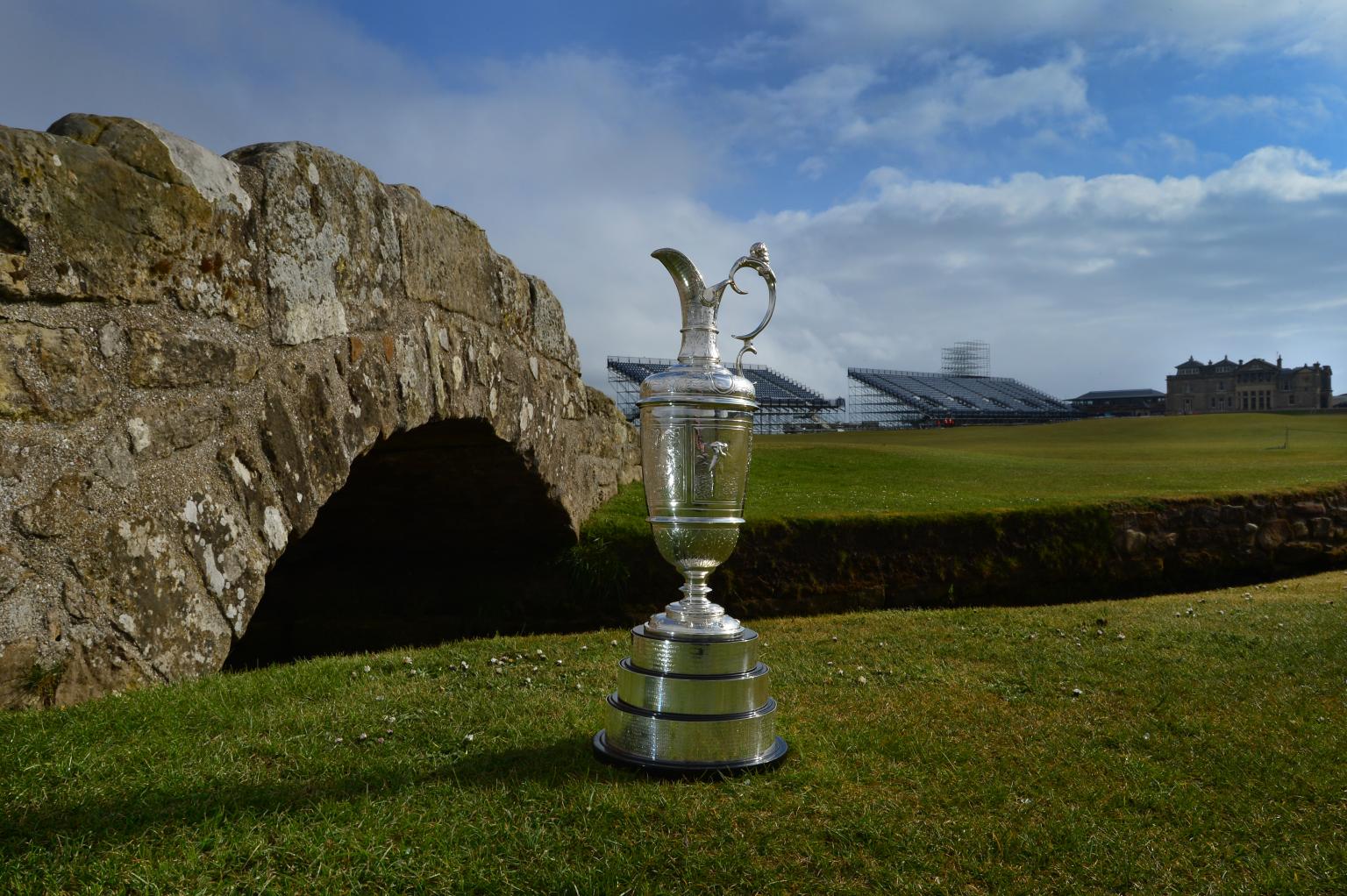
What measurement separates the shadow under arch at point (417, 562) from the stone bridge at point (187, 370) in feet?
2.37

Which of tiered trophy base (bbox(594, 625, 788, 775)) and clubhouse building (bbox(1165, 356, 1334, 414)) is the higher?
clubhouse building (bbox(1165, 356, 1334, 414))

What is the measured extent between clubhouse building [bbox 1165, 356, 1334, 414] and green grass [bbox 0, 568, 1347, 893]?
97.7 meters

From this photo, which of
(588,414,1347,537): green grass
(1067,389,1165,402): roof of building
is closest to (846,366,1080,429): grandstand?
(1067,389,1165,402): roof of building

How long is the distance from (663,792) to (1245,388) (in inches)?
4250

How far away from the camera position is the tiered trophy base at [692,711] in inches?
133

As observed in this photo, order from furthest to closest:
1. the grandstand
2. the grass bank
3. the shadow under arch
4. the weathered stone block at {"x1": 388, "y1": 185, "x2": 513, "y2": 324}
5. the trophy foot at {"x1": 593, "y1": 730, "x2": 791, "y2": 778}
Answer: the grandstand → the grass bank → the shadow under arch → the weathered stone block at {"x1": 388, "y1": 185, "x2": 513, "y2": 324} → the trophy foot at {"x1": 593, "y1": 730, "x2": 791, "y2": 778}

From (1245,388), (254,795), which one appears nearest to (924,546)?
(254,795)

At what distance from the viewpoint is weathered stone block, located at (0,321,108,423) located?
2.99 meters

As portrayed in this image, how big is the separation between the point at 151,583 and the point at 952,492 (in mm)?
8428

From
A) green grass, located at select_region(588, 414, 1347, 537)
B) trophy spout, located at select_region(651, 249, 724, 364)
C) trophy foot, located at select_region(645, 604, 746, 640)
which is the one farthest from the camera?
green grass, located at select_region(588, 414, 1347, 537)

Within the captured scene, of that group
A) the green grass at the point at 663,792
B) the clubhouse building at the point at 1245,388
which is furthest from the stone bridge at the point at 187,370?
the clubhouse building at the point at 1245,388

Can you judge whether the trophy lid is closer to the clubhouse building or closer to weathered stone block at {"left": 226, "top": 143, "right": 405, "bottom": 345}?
weathered stone block at {"left": 226, "top": 143, "right": 405, "bottom": 345}

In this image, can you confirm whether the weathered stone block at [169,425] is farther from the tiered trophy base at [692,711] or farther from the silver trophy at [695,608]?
the tiered trophy base at [692,711]

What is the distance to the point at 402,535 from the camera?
761 centimetres
